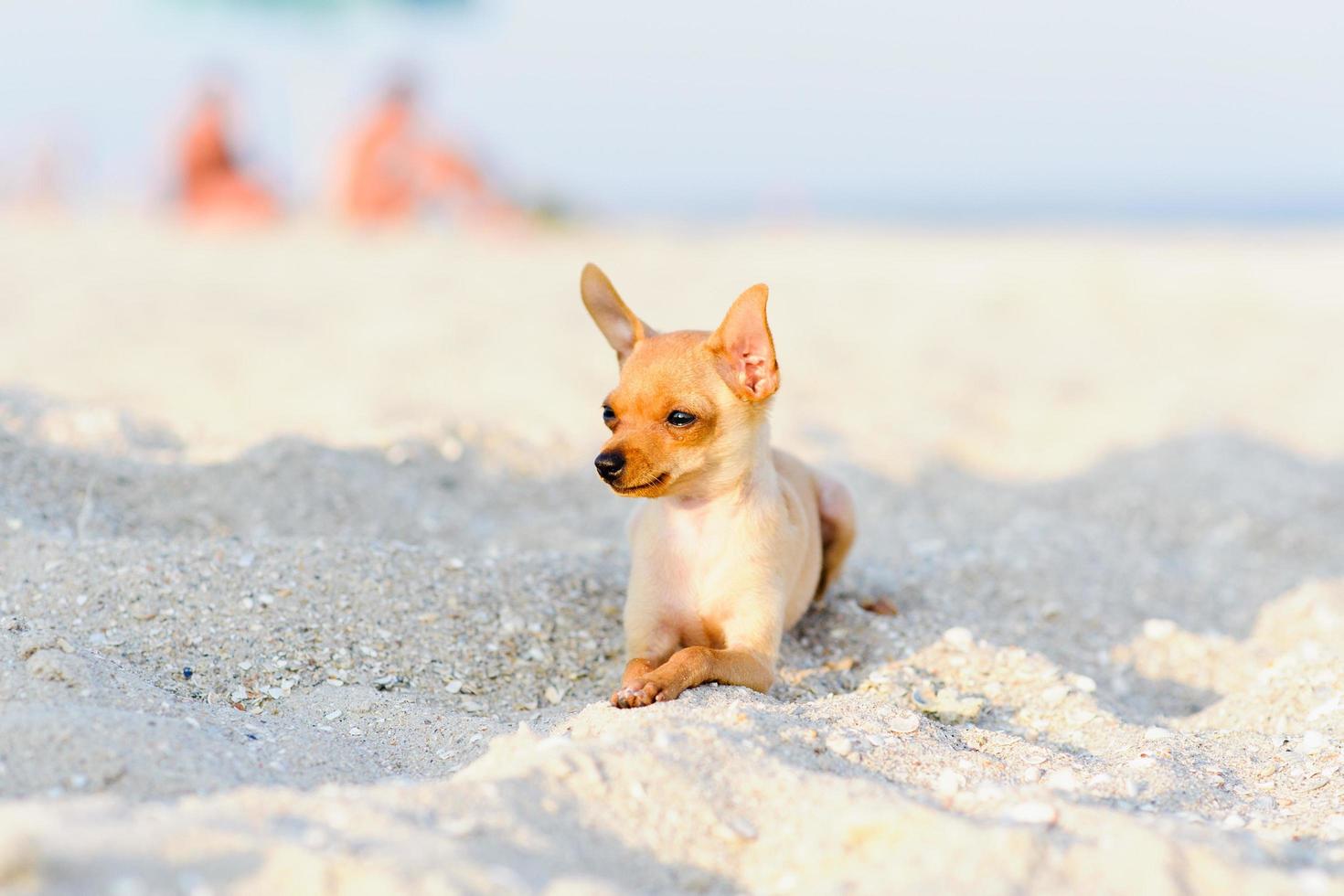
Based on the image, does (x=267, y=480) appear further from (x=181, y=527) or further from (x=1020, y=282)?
(x=1020, y=282)

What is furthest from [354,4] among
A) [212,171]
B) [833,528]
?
[833,528]

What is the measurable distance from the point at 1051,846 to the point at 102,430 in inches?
188

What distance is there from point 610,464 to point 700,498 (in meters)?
0.48

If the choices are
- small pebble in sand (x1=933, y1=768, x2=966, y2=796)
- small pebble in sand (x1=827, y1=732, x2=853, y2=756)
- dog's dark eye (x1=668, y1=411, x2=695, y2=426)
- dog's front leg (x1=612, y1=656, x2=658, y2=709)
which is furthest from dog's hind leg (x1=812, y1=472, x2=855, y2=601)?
small pebble in sand (x1=933, y1=768, x2=966, y2=796)

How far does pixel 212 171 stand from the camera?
16.4 m

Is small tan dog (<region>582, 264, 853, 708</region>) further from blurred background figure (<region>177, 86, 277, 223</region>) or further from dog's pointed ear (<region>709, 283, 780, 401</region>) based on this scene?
blurred background figure (<region>177, 86, 277, 223</region>)

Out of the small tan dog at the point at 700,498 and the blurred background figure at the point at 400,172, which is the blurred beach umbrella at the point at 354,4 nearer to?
the blurred background figure at the point at 400,172

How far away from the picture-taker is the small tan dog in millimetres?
3492

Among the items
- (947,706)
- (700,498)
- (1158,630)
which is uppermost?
(700,498)

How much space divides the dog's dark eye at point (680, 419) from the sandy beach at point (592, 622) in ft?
2.33

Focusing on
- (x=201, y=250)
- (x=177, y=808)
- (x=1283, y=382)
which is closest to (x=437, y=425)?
(x=177, y=808)

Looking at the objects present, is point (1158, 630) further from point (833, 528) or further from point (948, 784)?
point (948, 784)

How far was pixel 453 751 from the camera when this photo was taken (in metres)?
3.27

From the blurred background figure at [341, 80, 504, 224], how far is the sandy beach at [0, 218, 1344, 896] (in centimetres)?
614
